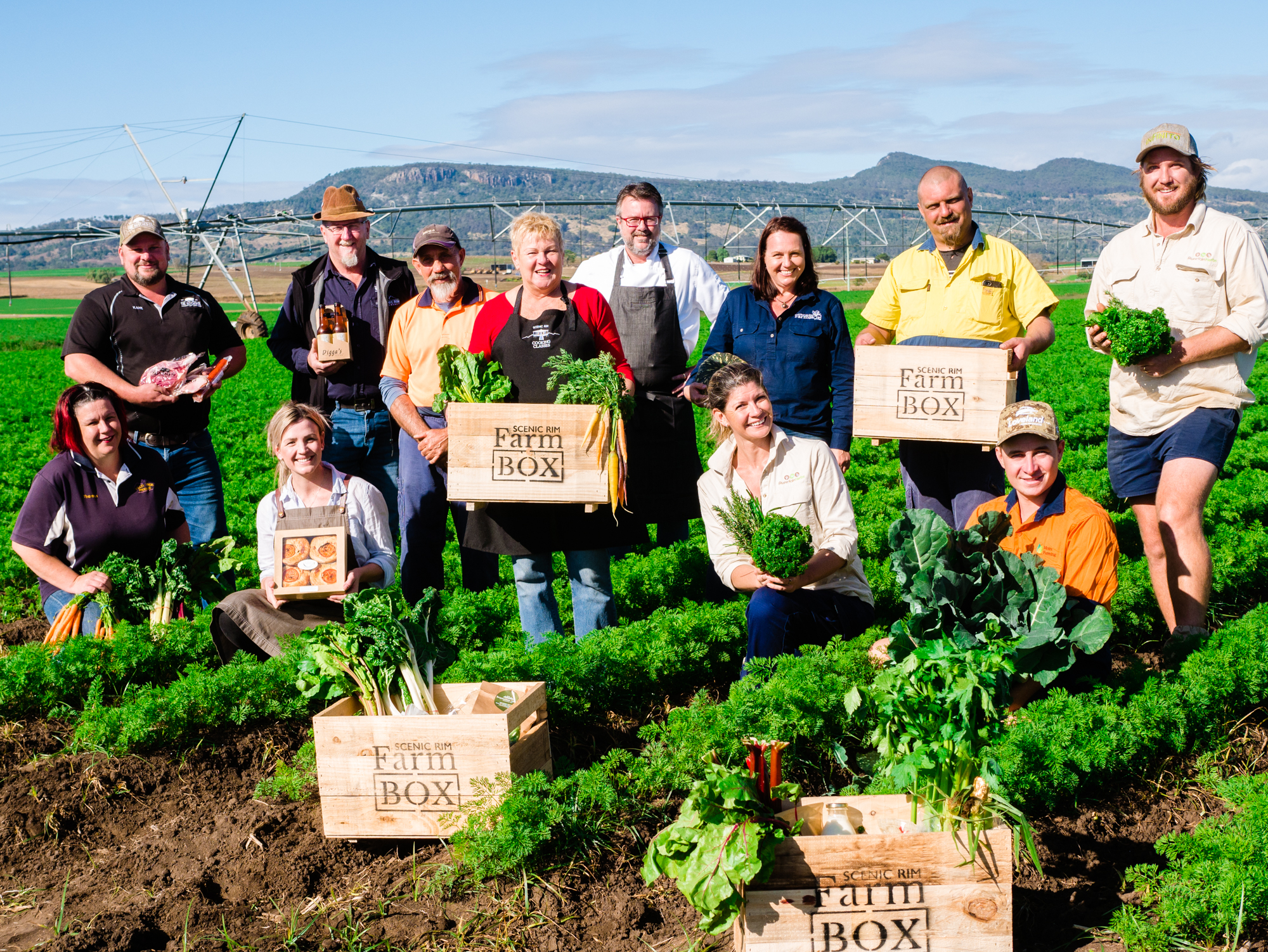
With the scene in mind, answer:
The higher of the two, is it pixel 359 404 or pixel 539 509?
pixel 359 404

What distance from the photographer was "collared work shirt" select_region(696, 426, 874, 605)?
5.21 m

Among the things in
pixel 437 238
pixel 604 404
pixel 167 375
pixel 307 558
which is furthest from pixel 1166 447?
pixel 167 375

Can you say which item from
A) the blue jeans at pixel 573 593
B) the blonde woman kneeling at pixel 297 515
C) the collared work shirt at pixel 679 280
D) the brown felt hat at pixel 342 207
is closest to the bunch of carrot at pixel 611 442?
the blue jeans at pixel 573 593

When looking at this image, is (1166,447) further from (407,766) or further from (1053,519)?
(407,766)

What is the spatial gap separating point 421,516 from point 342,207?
2018mm

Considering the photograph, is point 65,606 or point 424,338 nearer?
point 65,606

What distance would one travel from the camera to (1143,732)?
4.44m

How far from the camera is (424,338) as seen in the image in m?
6.20

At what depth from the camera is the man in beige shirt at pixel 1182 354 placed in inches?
202

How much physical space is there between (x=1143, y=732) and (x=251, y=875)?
3733 mm

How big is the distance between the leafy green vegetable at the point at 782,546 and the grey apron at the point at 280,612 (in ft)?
7.28

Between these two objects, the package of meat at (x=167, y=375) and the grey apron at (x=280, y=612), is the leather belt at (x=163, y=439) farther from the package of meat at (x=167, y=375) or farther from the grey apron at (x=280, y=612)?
the grey apron at (x=280, y=612)

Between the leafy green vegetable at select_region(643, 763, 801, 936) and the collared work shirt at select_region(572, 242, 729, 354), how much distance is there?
362 centimetres

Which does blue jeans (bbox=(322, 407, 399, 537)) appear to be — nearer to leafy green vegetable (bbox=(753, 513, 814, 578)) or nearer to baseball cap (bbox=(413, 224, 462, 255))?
baseball cap (bbox=(413, 224, 462, 255))
